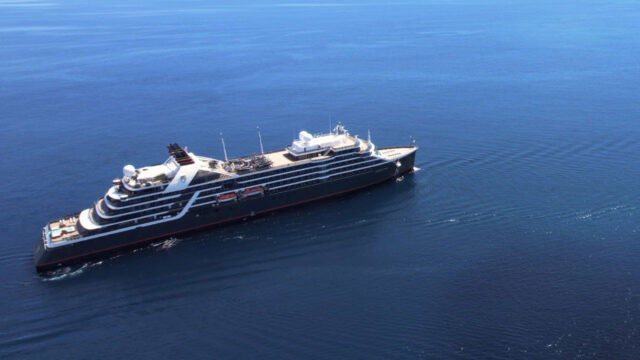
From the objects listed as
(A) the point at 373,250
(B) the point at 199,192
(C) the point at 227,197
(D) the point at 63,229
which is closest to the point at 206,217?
(B) the point at 199,192

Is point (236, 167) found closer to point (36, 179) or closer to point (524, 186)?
point (36, 179)

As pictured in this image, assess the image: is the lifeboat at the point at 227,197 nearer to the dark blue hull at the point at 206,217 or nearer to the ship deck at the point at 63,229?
the dark blue hull at the point at 206,217

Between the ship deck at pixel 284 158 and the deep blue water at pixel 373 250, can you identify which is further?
the ship deck at pixel 284 158

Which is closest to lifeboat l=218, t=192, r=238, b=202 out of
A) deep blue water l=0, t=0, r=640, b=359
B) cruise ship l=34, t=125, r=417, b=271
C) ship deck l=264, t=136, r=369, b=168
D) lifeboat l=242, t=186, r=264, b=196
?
cruise ship l=34, t=125, r=417, b=271

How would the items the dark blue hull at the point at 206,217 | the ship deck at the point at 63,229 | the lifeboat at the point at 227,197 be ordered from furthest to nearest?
the lifeboat at the point at 227,197 → the ship deck at the point at 63,229 → the dark blue hull at the point at 206,217

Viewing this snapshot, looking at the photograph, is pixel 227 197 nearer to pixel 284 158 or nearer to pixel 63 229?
pixel 284 158

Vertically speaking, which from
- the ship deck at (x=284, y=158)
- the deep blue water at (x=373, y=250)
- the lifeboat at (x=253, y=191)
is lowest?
the deep blue water at (x=373, y=250)

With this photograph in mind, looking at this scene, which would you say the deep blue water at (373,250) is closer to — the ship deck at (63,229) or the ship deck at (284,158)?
the ship deck at (63,229)

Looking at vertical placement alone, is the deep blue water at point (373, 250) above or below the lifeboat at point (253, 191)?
below

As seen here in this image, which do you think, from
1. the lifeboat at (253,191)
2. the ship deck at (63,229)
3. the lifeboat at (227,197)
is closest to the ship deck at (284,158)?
the lifeboat at (253,191)

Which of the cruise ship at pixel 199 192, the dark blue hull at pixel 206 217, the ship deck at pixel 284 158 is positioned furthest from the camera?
the ship deck at pixel 284 158
